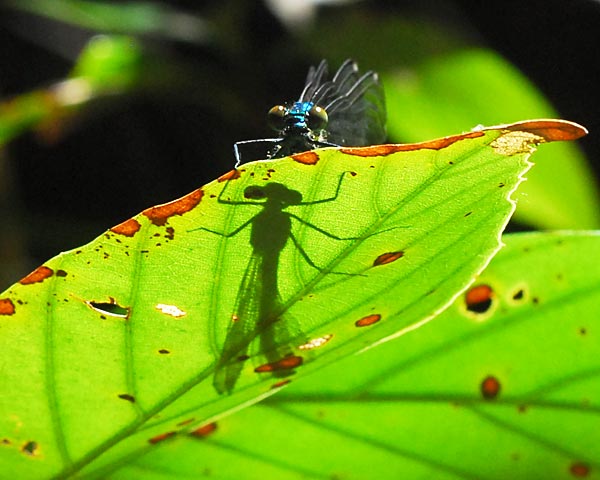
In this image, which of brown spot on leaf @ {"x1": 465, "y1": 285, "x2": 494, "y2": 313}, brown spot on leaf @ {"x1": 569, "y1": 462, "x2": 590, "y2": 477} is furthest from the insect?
brown spot on leaf @ {"x1": 569, "y1": 462, "x2": 590, "y2": 477}

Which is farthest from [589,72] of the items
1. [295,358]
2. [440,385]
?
[295,358]

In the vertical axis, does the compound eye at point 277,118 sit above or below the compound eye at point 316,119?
above

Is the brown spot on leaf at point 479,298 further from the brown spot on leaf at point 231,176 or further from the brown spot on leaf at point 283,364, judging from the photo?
the brown spot on leaf at point 231,176

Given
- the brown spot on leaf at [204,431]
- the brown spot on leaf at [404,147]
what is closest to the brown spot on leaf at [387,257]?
the brown spot on leaf at [404,147]

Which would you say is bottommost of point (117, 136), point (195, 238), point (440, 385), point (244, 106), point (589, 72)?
point (440, 385)

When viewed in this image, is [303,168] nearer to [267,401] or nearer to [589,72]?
[267,401]

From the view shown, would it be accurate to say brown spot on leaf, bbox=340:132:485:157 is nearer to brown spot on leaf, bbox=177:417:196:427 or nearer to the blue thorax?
brown spot on leaf, bbox=177:417:196:427
